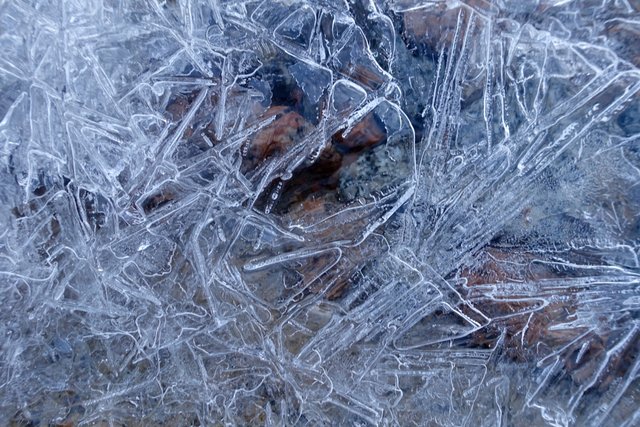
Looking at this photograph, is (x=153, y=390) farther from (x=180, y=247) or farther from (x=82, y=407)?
(x=180, y=247)

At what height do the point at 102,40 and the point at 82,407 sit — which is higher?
the point at 102,40

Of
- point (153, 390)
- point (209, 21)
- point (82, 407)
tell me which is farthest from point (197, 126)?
point (82, 407)

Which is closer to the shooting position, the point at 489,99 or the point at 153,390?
the point at 489,99

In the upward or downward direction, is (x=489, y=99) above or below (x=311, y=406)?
above

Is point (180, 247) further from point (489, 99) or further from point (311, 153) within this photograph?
point (489, 99)

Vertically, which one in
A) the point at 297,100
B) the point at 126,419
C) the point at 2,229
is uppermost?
the point at 297,100

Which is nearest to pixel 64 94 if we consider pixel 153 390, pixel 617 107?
pixel 153 390

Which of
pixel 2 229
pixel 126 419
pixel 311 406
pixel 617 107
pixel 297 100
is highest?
pixel 617 107
